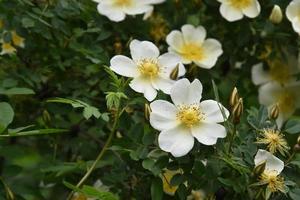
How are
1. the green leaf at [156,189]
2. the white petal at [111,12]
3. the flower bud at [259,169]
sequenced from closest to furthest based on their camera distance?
1. the flower bud at [259,169]
2. the green leaf at [156,189]
3. the white petal at [111,12]

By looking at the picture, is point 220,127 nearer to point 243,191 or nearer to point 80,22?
point 243,191

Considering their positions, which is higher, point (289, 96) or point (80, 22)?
point (80, 22)

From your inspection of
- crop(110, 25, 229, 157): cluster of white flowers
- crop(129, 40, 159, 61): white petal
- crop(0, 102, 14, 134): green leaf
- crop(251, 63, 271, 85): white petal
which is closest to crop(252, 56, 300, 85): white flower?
crop(251, 63, 271, 85): white petal

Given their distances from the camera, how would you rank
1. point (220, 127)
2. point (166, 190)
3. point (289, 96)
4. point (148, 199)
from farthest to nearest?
point (289, 96) → point (166, 190) → point (148, 199) → point (220, 127)

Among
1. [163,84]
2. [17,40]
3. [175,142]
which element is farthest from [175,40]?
[175,142]

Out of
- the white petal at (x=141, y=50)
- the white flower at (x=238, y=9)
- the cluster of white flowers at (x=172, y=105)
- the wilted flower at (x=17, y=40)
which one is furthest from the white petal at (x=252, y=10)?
the wilted flower at (x=17, y=40)

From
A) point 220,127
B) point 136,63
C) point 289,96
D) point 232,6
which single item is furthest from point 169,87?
point 289,96

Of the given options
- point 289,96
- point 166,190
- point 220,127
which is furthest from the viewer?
point 289,96

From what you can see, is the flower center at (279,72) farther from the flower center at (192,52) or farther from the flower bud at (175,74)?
the flower bud at (175,74)
